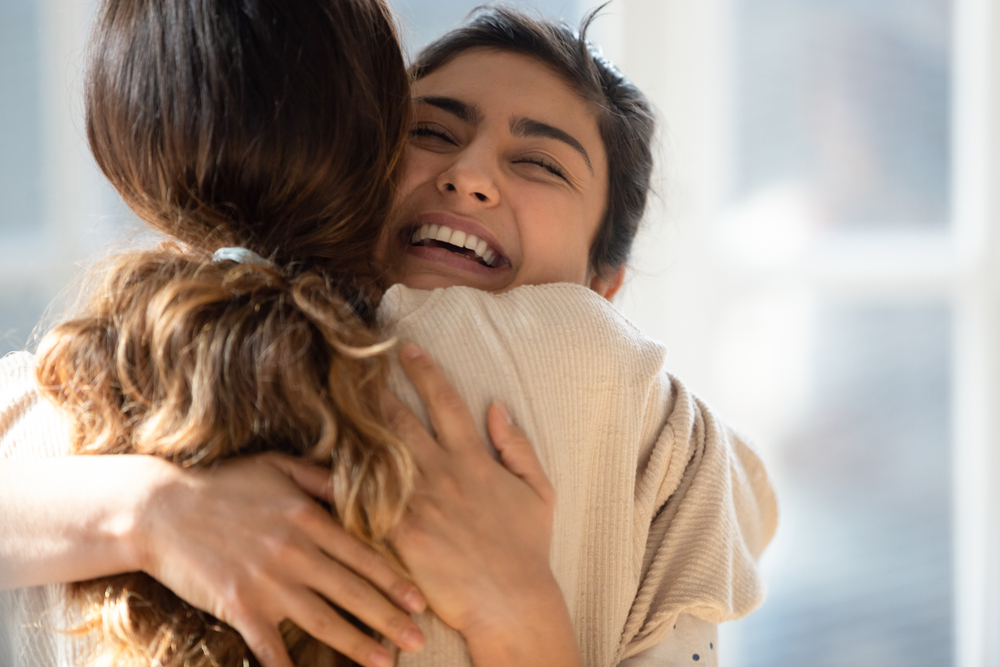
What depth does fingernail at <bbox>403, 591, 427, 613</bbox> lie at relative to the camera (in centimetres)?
69

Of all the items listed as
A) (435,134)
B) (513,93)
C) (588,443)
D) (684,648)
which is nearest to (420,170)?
(435,134)

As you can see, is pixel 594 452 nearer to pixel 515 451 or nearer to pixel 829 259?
pixel 515 451

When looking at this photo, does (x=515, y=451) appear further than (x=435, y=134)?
No

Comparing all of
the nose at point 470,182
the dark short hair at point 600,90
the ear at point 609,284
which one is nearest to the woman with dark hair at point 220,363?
the nose at point 470,182

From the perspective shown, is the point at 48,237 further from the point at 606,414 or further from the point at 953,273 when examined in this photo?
the point at 953,273

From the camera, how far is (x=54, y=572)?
2.24ft

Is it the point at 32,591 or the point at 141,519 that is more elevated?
the point at 141,519

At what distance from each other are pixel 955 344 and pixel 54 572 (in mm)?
1961

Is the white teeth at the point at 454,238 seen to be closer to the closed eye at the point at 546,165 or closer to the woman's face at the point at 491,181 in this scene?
the woman's face at the point at 491,181

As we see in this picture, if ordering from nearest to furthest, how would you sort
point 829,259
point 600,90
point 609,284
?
point 600,90, point 609,284, point 829,259

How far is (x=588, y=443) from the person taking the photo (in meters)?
0.84

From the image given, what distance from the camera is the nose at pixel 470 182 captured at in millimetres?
1023

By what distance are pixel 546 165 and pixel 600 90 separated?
0.19 m

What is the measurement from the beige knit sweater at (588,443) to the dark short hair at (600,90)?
16.2 inches
